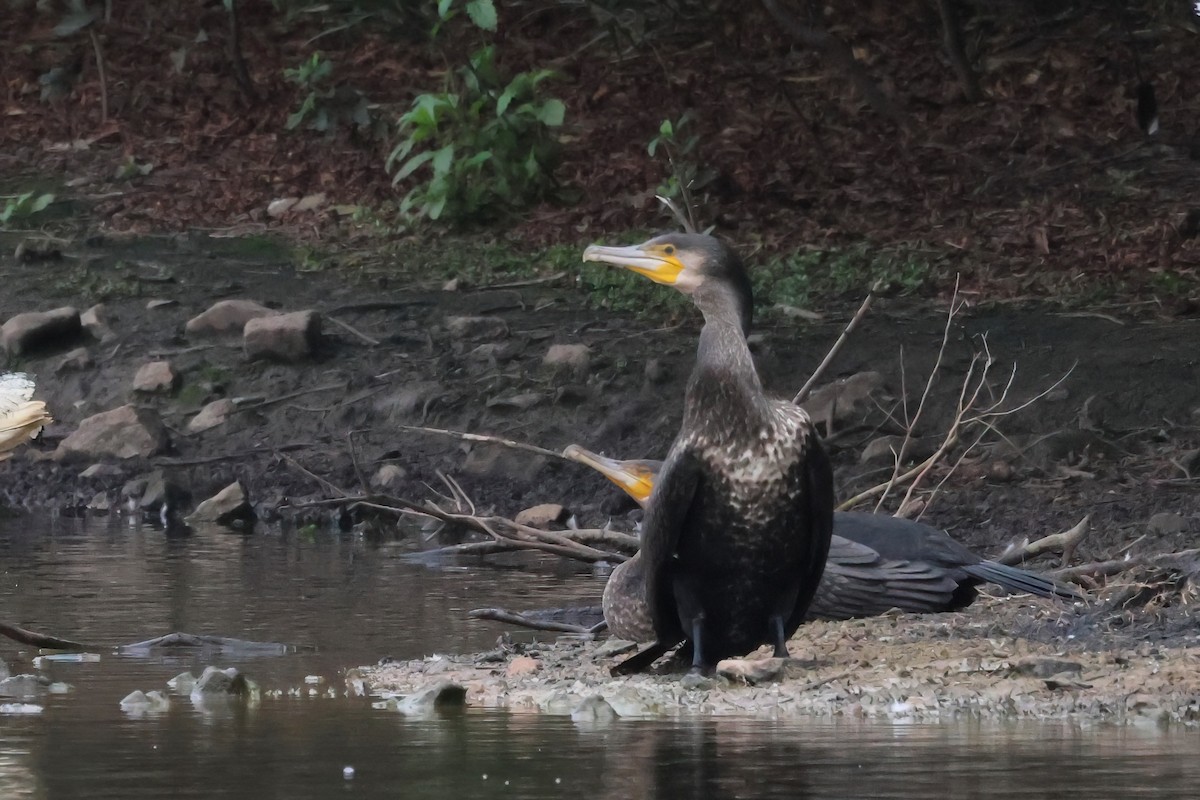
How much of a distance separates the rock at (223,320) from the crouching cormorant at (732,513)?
6.96 meters

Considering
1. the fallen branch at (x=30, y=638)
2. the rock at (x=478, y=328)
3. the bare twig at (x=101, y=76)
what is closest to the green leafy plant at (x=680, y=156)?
the rock at (x=478, y=328)

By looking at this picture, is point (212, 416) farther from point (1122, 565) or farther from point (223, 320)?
point (1122, 565)

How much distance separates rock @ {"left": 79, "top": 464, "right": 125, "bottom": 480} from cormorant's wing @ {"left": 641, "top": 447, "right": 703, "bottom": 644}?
20.3ft

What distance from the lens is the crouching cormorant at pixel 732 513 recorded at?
20.2 feet

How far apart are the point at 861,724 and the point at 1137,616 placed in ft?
5.75

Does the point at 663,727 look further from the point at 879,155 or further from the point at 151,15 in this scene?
the point at 151,15

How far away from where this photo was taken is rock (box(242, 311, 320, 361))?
12.6 m

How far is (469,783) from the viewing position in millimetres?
4477

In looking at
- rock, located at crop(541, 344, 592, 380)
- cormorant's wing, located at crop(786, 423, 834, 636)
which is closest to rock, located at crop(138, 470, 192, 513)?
rock, located at crop(541, 344, 592, 380)

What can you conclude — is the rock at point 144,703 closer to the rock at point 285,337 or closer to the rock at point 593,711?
the rock at point 593,711

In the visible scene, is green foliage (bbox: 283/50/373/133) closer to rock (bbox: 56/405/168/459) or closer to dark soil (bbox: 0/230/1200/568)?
dark soil (bbox: 0/230/1200/568)

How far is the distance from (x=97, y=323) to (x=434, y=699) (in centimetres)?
814

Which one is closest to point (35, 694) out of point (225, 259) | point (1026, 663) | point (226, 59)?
point (1026, 663)

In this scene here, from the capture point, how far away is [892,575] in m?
7.35
